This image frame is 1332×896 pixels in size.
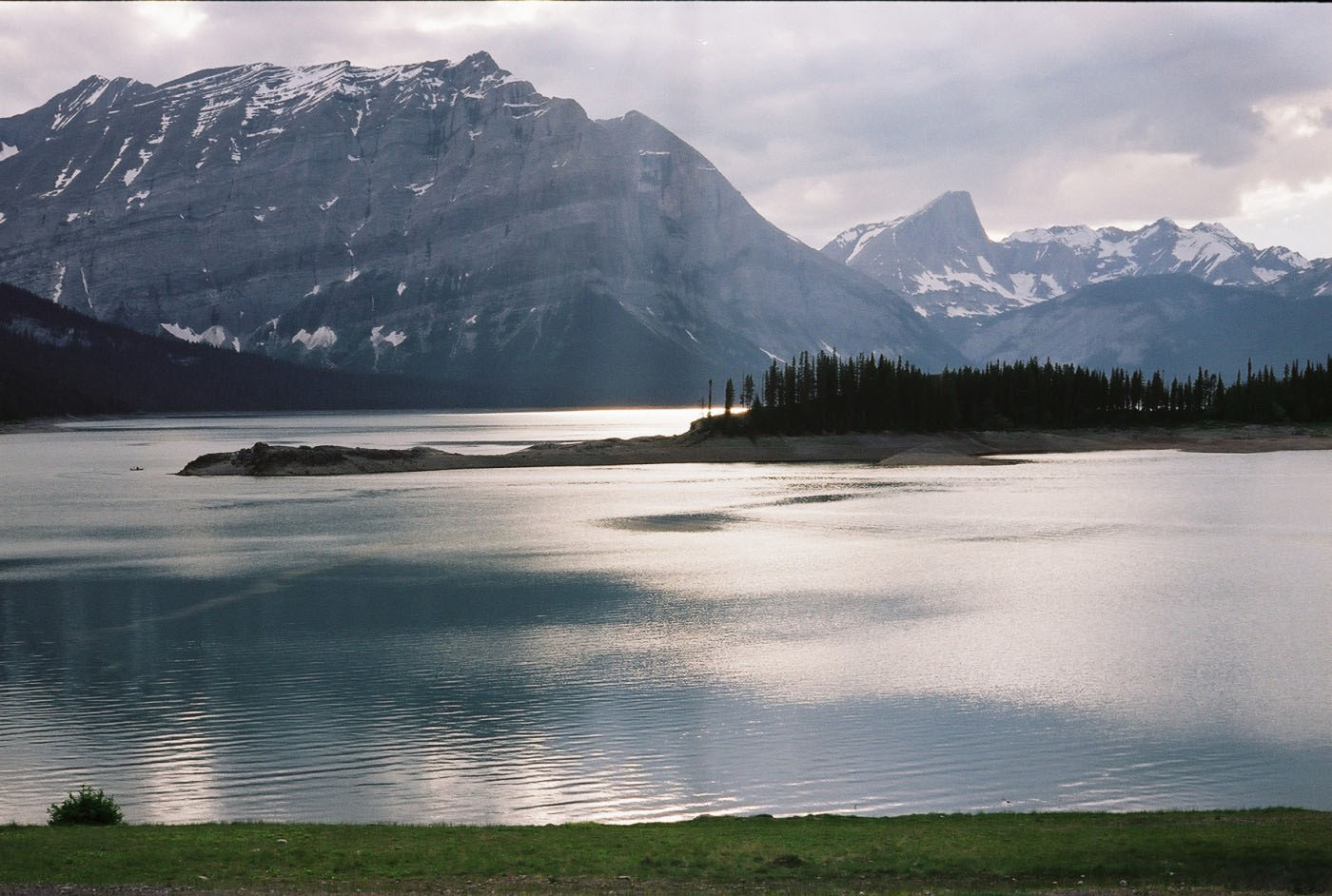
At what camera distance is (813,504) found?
11738 centimetres

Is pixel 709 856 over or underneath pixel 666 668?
over

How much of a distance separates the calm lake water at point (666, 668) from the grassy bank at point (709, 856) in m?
4.29

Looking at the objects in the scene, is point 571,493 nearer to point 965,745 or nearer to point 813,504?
point 813,504

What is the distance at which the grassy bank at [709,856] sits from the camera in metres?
20.5

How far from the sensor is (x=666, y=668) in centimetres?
4409

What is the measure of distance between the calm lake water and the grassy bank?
4288 mm

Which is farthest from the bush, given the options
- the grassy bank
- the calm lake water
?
the calm lake water

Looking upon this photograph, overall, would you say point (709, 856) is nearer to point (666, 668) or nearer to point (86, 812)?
point (86, 812)

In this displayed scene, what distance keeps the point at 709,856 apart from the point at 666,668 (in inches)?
868

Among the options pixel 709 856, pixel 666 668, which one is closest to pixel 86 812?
pixel 709 856

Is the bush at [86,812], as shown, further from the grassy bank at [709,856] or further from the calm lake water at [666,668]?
the calm lake water at [666,668]

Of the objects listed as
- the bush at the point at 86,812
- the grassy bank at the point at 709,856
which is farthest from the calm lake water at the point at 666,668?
the grassy bank at the point at 709,856

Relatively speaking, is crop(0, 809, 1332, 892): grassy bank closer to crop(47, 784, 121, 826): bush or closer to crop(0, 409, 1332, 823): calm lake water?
crop(47, 784, 121, 826): bush

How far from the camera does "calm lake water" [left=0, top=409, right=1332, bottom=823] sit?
30.1m
